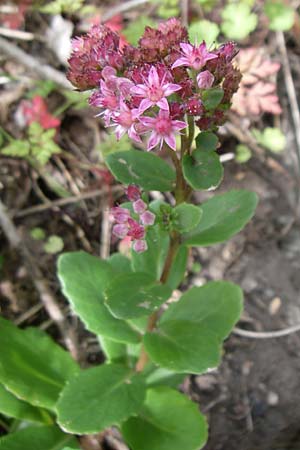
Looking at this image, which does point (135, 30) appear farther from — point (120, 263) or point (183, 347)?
point (183, 347)

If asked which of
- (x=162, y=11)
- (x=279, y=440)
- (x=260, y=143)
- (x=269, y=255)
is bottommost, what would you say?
(x=279, y=440)

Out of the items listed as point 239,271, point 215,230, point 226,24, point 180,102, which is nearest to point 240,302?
point 215,230

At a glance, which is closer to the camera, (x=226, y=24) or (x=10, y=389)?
(x=10, y=389)

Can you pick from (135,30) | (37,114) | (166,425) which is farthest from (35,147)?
(166,425)

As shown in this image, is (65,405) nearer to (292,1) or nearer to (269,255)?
(269,255)

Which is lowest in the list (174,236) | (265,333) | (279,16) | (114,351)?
(265,333)

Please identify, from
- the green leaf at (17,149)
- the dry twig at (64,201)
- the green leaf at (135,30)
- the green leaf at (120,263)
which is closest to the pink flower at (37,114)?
the green leaf at (17,149)
